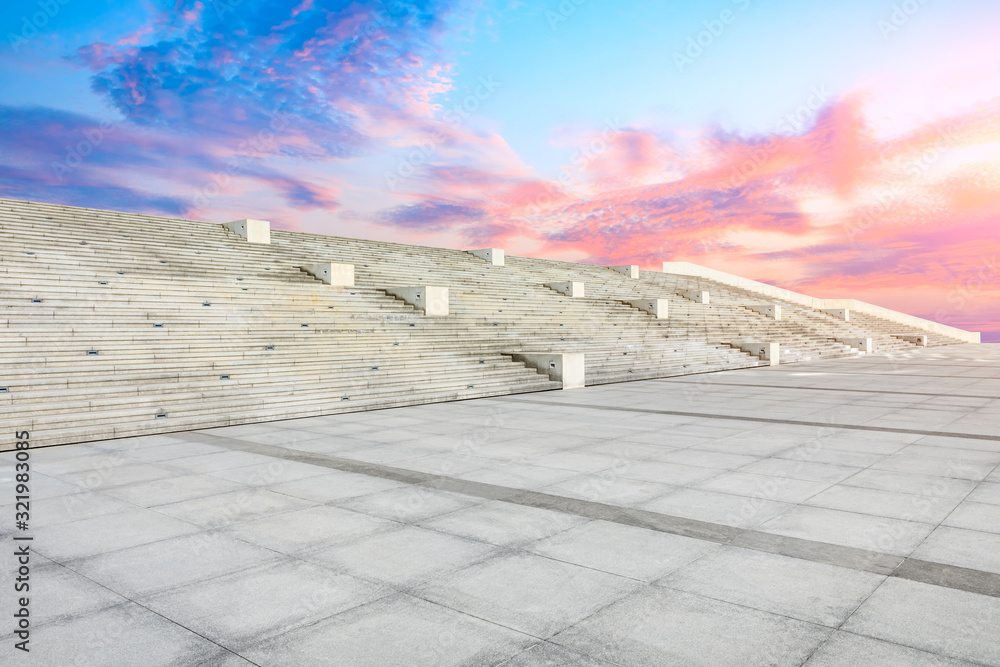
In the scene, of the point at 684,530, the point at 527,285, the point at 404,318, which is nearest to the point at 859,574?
the point at 684,530

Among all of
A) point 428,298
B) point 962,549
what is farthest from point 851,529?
point 428,298

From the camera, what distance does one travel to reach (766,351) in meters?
26.6

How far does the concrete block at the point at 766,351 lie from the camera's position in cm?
2658

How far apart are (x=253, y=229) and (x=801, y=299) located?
1657 inches

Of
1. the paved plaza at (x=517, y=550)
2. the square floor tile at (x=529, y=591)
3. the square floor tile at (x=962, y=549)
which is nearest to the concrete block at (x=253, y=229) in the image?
the paved plaza at (x=517, y=550)

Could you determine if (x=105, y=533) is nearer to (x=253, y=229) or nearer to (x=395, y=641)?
(x=395, y=641)

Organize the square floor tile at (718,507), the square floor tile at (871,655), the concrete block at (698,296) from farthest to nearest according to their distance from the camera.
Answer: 1. the concrete block at (698,296)
2. the square floor tile at (718,507)
3. the square floor tile at (871,655)

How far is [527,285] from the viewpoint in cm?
2977

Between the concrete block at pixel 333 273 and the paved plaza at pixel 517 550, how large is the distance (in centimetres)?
1207

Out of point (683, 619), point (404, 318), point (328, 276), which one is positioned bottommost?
point (683, 619)

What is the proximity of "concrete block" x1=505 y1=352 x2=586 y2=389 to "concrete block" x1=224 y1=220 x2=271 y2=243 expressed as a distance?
→ 12177 millimetres

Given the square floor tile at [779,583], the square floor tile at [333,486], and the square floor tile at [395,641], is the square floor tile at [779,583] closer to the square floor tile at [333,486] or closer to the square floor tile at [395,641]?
the square floor tile at [395,641]

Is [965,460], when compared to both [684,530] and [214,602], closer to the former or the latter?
[684,530]

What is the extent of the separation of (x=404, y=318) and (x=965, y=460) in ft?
50.9
